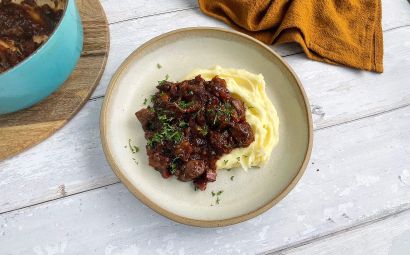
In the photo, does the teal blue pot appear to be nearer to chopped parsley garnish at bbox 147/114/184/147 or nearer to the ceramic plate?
the ceramic plate

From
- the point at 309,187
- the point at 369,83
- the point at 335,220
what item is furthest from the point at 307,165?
the point at 369,83

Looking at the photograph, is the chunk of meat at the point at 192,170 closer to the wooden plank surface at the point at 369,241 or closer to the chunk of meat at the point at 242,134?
the chunk of meat at the point at 242,134

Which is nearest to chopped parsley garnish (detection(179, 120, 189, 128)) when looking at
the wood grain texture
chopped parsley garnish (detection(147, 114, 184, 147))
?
chopped parsley garnish (detection(147, 114, 184, 147))

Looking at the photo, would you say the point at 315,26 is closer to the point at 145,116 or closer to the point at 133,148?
the point at 145,116

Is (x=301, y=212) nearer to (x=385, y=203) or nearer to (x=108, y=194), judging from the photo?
(x=385, y=203)

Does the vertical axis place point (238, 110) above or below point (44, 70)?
below

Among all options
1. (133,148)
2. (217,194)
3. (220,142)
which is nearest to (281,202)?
(217,194)
